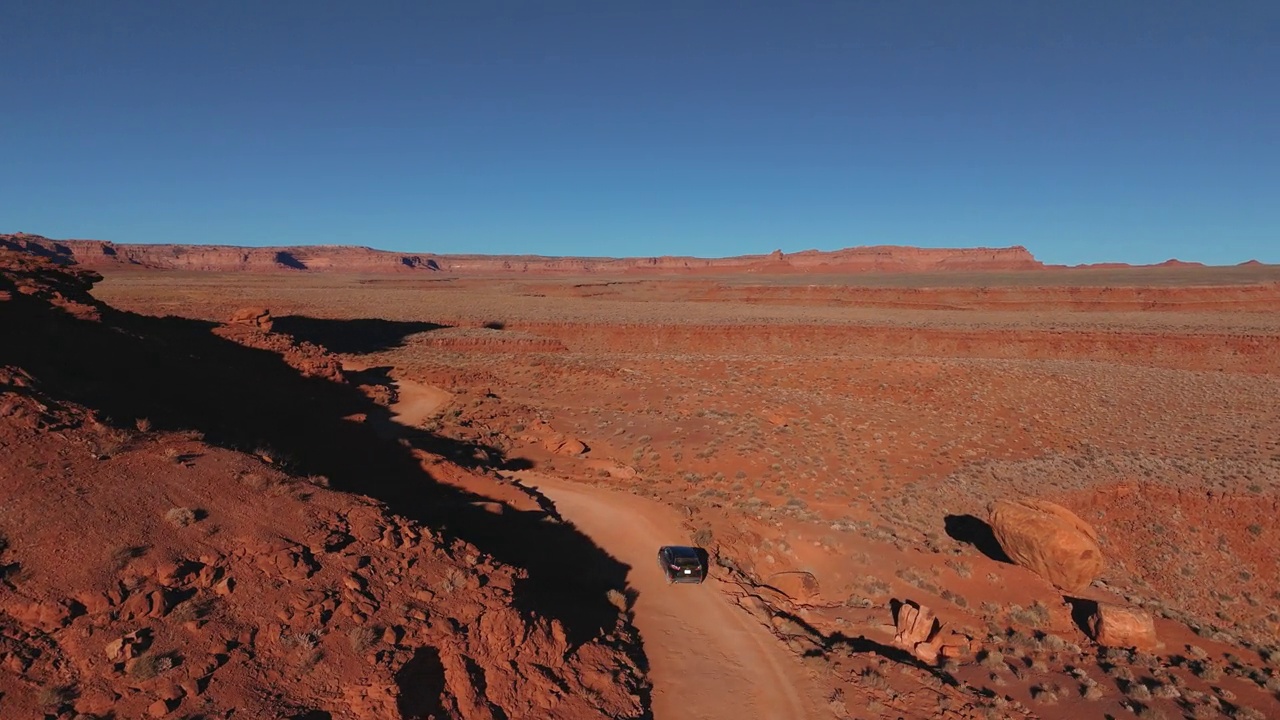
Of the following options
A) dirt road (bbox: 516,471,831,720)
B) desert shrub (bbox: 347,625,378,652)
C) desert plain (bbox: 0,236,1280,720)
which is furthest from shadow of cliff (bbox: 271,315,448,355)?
desert shrub (bbox: 347,625,378,652)

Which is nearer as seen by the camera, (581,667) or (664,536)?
(581,667)

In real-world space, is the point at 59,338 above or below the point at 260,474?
above

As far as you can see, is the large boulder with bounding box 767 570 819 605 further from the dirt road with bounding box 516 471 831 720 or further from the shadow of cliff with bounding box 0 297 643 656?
the shadow of cliff with bounding box 0 297 643 656

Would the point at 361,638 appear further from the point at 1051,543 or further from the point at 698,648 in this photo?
the point at 1051,543

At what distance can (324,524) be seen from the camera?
1055cm

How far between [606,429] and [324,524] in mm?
16327

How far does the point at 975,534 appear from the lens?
18781 mm

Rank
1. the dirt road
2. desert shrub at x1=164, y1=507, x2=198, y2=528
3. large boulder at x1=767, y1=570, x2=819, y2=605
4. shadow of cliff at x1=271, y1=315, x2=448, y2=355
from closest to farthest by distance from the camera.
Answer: desert shrub at x1=164, y1=507, x2=198, y2=528, the dirt road, large boulder at x1=767, y1=570, x2=819, y2=605, shadow of cliff at x1=271, y1=315, x2=448, y2=355

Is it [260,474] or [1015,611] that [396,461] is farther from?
[1015,611]

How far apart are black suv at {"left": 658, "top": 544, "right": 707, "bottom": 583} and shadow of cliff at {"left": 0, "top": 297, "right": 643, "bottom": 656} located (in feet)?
3.94

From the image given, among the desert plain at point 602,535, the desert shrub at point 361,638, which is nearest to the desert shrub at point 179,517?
the desert plain at point 602,535

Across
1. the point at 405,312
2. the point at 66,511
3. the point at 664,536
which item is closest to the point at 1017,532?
the point at 664,536

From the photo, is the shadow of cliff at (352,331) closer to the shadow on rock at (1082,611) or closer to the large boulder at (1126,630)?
the shadow on rock at (1082,611)

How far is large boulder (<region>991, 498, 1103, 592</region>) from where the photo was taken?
50.3 ft
